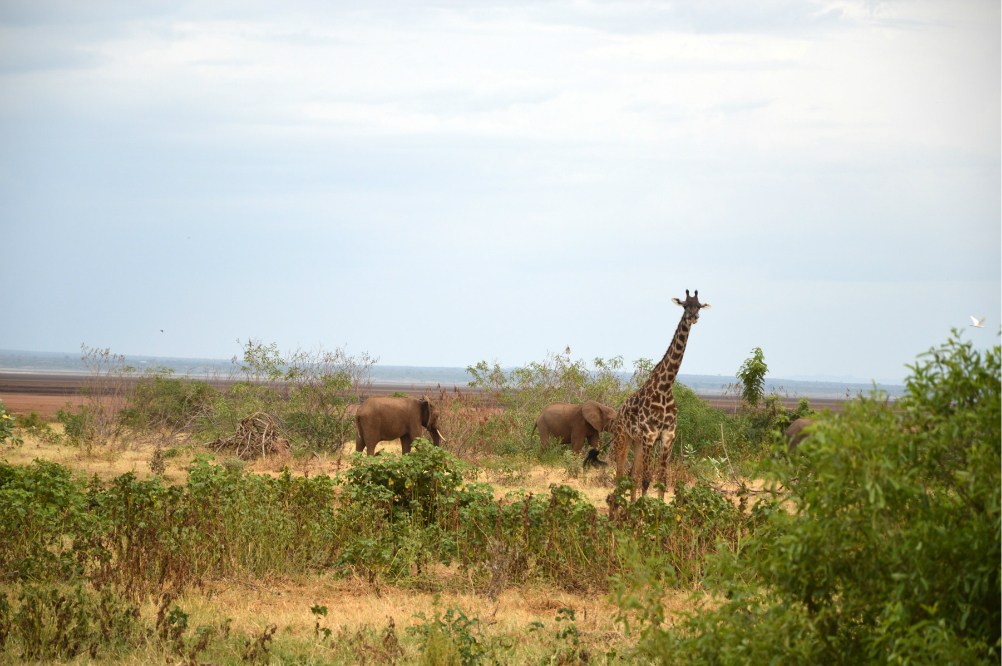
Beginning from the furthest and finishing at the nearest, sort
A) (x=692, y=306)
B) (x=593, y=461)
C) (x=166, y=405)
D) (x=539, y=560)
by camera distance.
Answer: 1. (x=166, y=405)
2. (x=593, y=461)
3. (x=692, y=306)
4. (x=539, y=560)

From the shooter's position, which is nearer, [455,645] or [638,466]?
[455,645]

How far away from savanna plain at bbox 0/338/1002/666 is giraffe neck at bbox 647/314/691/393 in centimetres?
217

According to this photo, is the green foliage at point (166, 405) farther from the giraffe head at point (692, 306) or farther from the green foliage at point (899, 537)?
the green foliage at point (899, 537)

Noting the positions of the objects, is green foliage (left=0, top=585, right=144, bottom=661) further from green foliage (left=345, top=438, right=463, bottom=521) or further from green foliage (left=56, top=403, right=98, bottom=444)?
green foliage (left=56, top=403, right=98, bottom=444)

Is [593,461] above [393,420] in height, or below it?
below

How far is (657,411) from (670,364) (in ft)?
2.36

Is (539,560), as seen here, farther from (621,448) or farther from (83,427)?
(83,427)

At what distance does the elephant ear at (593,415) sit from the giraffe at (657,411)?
4792 millimetres

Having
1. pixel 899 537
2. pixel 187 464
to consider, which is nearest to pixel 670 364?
pixel 899 537

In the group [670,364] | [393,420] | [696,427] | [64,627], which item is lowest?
[64,627]

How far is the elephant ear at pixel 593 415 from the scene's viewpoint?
16375mm

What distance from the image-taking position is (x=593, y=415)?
1641cm

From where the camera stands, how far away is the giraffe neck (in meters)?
11.2

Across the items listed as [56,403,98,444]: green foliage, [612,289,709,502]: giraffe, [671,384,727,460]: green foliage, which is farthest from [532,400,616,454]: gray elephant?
[56,403,98,444]: green foliage
